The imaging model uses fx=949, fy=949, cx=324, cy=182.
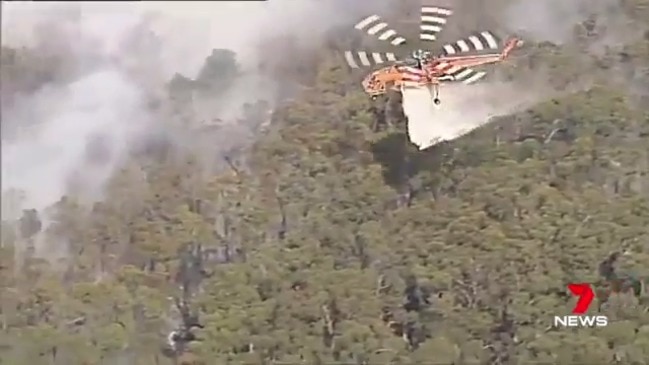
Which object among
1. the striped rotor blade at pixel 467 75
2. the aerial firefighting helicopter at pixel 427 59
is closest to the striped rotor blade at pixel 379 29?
the aerial firefighting helicopter at pixel 427 59

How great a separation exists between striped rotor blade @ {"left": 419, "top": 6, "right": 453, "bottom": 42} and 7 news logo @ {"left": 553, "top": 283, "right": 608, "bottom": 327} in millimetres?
546

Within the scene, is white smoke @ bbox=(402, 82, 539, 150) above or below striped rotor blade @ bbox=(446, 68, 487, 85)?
below

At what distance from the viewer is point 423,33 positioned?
1777 millimetres

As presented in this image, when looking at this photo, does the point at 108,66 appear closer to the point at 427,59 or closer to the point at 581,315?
the point at 427,59

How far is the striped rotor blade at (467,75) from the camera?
5.91 feet

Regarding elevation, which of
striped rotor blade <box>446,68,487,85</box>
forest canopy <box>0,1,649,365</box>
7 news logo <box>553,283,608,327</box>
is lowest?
A: 7 news logo <box>553,283,608,327</box>

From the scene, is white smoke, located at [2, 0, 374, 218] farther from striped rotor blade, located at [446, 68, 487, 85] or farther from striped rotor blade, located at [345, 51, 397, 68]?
striped rotor blade, located at [446, 68, 487, 85]

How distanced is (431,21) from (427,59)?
0.07m

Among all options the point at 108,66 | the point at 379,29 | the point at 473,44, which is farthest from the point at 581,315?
the point at 108,66

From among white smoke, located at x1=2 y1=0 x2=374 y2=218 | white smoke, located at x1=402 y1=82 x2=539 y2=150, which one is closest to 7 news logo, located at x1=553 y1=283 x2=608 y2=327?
white smoke, located at x1=402 y1=82 x2=539 y2=150

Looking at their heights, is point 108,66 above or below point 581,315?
above

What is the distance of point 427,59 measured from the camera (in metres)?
1.79

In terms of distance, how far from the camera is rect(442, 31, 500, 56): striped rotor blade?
5.86 feet

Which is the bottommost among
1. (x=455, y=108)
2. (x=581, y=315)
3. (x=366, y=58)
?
(x=581, y=315)
